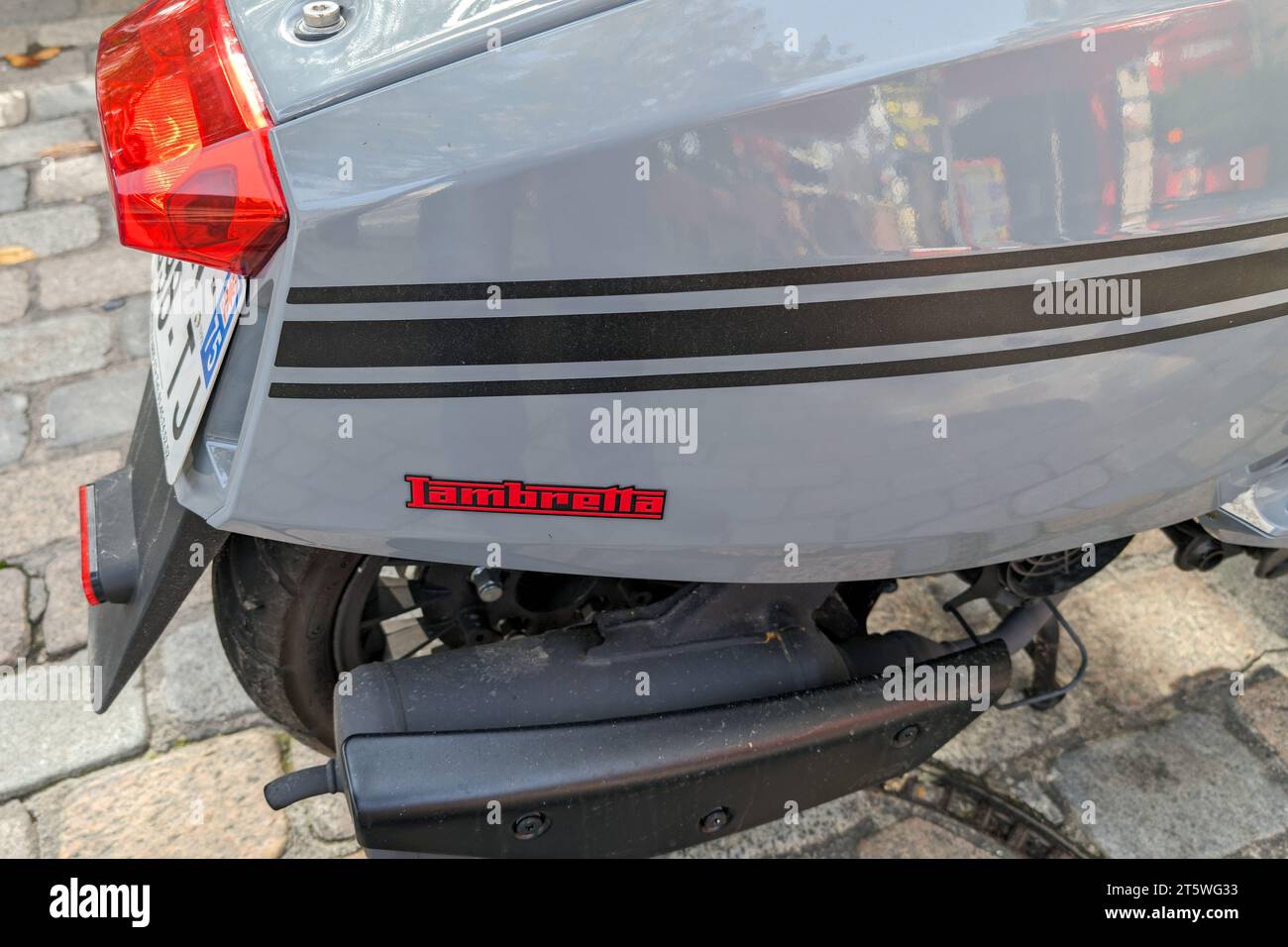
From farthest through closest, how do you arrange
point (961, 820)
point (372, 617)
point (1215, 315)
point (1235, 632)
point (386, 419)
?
point (1235, 632) < point (961, 820) < point (372, 617) < point (1215, 315) < point (386, 419)

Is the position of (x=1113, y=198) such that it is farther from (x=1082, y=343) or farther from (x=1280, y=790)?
(x=1280, y=790)

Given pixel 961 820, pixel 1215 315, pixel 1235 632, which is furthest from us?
pixel 1235 632

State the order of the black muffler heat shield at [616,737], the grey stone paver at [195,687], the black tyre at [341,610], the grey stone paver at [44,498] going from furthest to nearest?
the grey stone paver at [44,498] → the grey stone paver at [195,687] → the black tyre at [341,610] → the black muffler heat shield at [616,737]

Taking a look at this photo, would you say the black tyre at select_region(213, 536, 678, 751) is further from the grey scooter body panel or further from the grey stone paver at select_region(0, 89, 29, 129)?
the grey stone paver at select_region(0, 89, 29, 129)

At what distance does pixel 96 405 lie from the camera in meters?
2.92

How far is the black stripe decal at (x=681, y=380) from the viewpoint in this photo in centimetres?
121

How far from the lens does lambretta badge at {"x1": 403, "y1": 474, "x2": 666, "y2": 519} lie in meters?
1.28

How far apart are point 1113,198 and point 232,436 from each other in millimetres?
1050

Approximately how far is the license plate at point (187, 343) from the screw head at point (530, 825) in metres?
0.61

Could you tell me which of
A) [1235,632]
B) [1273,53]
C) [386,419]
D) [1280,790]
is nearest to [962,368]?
[1273,53]

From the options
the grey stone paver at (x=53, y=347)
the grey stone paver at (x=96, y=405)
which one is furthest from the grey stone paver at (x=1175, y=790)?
the grey stone paver at (x=53, y=347)

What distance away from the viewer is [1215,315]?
4.38 feet

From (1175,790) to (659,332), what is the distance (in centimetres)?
155

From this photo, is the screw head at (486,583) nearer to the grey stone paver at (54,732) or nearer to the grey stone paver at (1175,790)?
the grey stone paver at (54,732)
